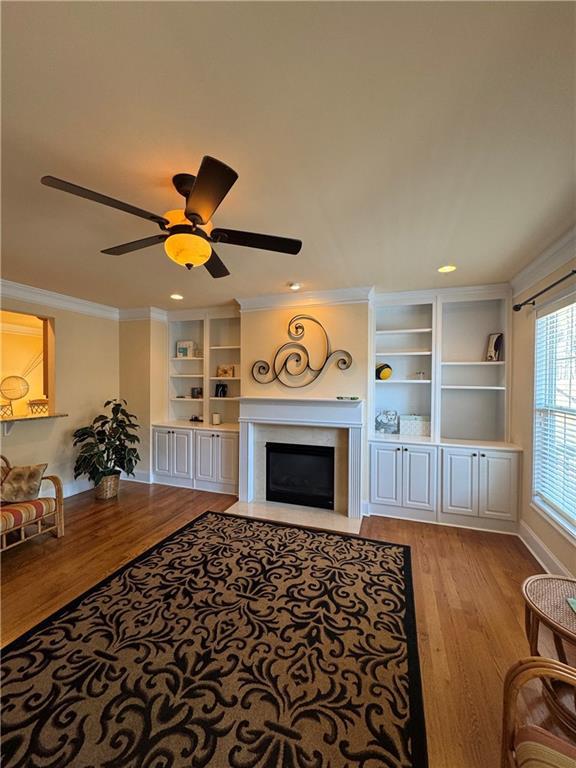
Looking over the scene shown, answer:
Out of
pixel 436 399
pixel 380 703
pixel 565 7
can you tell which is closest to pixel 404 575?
pixel 380 703

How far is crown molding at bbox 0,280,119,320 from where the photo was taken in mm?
3484

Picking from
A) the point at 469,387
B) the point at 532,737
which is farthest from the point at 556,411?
the point at 532,737

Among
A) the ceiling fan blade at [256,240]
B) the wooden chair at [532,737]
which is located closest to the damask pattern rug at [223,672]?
the wooden chair at [532,737]

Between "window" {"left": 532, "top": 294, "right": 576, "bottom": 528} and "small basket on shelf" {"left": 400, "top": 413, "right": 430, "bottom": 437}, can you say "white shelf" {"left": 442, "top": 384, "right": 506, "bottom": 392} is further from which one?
"window" {"left": 532, "top": 294, "right": 576, "bottom": 528}

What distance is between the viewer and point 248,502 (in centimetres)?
395

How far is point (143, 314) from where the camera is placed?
4.68 metres

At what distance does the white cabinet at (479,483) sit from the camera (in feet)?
10.4

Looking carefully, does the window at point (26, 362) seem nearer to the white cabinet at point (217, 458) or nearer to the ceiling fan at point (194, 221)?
the white cabinet at point (217, 458)

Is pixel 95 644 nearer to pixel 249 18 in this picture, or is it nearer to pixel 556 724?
pixel 556 724

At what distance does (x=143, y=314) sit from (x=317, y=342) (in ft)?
9.10

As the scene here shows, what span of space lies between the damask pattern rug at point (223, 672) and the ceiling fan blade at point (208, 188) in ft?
7.76

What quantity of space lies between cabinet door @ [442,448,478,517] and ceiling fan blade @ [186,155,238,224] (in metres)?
3.24

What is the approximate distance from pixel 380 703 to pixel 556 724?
772 mm

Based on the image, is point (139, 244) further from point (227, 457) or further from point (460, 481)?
point (460, 481)
